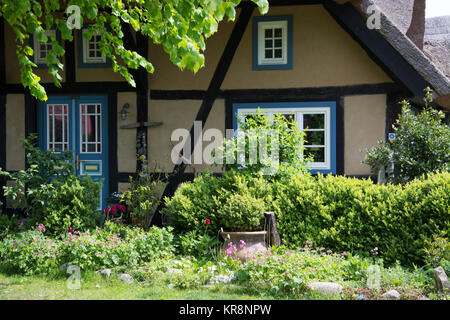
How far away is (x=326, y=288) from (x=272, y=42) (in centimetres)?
508

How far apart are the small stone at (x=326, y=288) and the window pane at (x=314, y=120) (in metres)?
3.97

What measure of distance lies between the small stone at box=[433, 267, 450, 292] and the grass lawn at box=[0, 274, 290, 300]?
1.61 m

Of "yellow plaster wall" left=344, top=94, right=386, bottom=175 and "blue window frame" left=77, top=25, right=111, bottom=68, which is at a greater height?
"blue window frame" left=77, top=25, right=111, bottom=68

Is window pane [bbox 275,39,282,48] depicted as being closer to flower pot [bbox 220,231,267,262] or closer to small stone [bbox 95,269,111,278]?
flower pot [bbox 220,231,267,262]

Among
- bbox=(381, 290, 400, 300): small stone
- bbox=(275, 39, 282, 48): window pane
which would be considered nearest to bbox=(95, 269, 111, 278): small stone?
bbox=(381, 290, 400, 300): small stone

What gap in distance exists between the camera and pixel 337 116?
24.1 ft

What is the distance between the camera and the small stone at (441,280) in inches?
153

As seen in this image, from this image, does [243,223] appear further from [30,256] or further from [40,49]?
[40,49]

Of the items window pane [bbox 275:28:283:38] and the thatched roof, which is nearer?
the thatched roof

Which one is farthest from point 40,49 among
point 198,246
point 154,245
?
point 198,246

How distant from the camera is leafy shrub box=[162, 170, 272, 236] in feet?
16.8

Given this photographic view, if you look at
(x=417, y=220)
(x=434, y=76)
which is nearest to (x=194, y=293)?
(x=417, y=220)

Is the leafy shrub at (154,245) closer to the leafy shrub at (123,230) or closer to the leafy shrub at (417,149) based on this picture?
the leafy shrub at (123,230)
